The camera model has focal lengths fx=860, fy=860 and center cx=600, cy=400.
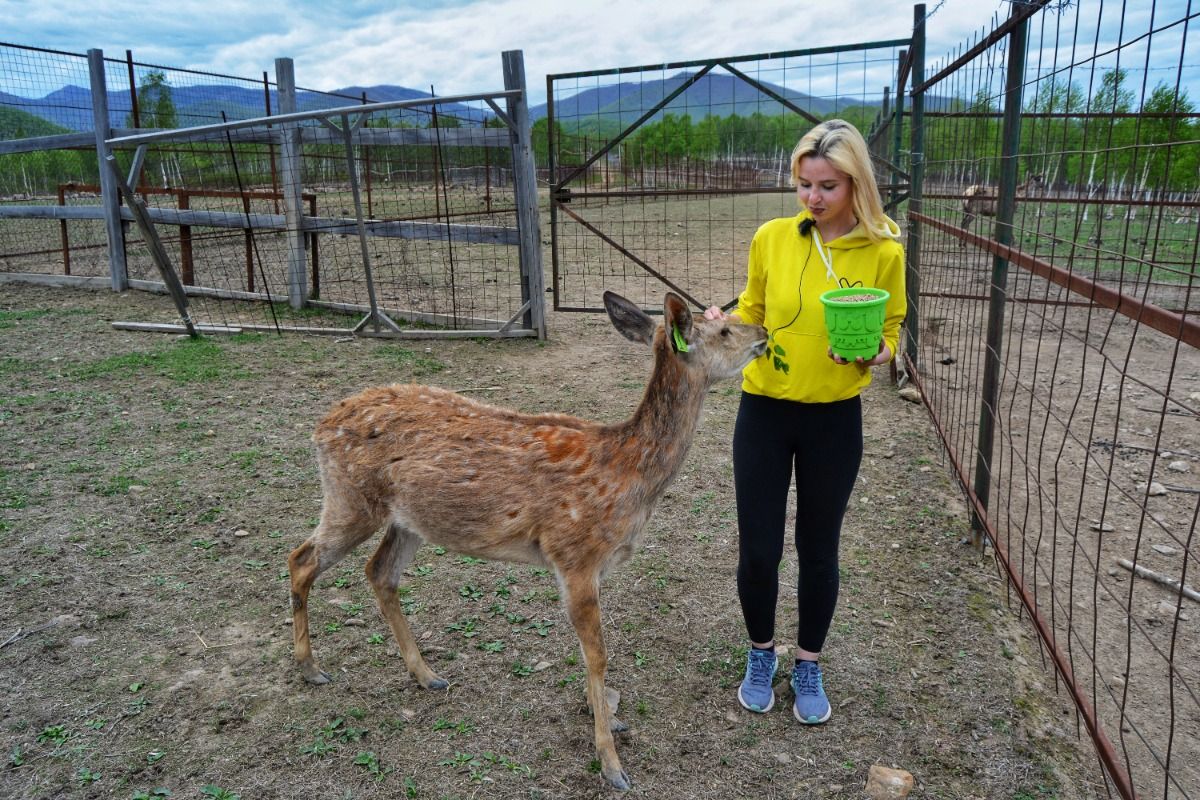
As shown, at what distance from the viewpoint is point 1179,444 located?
604cm

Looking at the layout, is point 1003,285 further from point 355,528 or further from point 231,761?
point 231,761

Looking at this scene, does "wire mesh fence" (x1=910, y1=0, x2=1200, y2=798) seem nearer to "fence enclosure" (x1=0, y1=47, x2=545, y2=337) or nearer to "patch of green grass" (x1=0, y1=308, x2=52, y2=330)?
"fence enclosure" (x1=0, y1=47, x2=545, y2=337)

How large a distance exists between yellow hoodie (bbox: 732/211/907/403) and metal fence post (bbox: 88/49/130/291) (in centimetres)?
992

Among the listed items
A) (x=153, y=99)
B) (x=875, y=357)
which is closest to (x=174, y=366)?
(x=875, y=357)

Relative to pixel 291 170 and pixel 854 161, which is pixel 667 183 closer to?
pixel 291 170

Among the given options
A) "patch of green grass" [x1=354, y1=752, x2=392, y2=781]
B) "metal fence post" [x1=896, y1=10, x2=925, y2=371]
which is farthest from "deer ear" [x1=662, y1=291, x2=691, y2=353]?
"metal fence post" [x1=896, y1=10, x2=925, y2=371]

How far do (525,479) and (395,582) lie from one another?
2.85ft

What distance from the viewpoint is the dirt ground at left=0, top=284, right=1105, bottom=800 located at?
309 centimetres

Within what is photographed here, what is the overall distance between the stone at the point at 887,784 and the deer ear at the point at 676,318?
5.48 ft

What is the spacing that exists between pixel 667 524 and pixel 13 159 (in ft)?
46.8

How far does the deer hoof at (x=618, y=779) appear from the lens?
3051mm

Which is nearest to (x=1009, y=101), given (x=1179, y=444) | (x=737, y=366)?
(x=737, y=366)

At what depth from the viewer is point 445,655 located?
3.83 meters

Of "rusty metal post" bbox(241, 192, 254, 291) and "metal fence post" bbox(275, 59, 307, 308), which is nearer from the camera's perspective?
"rusty metal post" bbox(241, 192, 254, 291)
